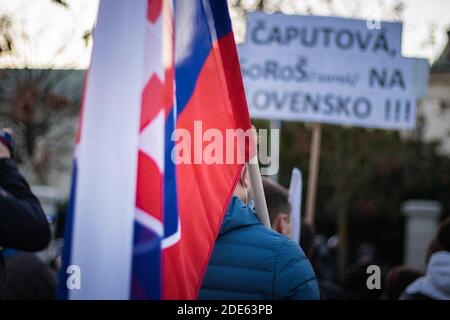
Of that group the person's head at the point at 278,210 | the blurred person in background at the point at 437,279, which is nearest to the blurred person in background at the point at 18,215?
the person's head at the point at 278,210

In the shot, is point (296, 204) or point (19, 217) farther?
point (296, 204)

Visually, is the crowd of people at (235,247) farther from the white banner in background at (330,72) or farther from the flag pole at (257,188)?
the white banner in background at (330,72)

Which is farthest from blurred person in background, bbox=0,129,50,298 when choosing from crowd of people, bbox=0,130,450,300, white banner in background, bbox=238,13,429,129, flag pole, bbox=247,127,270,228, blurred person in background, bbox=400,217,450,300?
white banner in background, bbox=238,13,429,129

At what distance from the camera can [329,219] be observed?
19.6m

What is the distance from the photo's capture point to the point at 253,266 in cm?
202

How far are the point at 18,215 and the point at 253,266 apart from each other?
847mm

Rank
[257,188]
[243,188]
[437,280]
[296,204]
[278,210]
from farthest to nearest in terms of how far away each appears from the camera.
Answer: [296,204], [437,280], [278,210], [243,188], [257,188]

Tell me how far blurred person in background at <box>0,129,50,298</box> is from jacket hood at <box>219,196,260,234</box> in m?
0.70

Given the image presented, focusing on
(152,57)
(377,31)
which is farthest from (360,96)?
(152,57)

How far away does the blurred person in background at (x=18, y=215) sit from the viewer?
2.28 metres

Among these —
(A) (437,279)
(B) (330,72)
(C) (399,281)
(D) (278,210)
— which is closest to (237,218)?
(D) (278,210)

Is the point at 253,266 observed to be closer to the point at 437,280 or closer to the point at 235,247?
the point at 235,247

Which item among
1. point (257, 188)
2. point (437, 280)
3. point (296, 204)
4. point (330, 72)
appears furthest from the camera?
point (330, 72)

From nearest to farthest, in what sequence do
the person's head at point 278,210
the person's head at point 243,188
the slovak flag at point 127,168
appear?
the slovak flag at point 127,168 → the person's head at point 243,188 → the person's head at point 278,210
